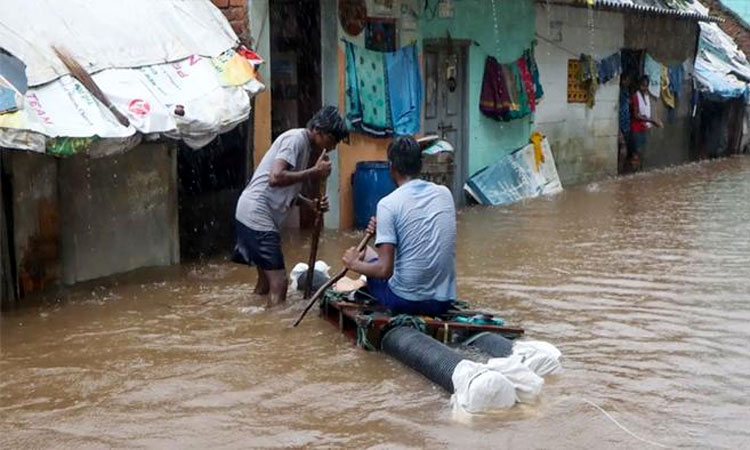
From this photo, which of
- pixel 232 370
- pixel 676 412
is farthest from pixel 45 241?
pixel 676 412

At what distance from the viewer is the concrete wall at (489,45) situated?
13.9 meters

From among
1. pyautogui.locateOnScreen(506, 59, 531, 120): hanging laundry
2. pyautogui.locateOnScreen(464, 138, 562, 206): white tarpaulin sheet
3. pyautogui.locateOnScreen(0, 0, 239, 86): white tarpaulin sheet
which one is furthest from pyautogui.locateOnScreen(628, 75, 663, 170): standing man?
pyautogui.locateOnScreen(0, 0, 239, 86): white tarpaulin sheet

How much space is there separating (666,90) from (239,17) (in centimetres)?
1245

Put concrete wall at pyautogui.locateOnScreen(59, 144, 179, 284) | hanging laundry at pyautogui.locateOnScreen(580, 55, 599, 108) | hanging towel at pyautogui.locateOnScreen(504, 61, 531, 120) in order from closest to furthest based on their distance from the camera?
concrete wall at pyautogui.locateOnScreen(59, 144, 179, 284) < hanging towel at pyautogui.locateOnScreen(504, 61, 531, 120) < hanging laundry at pyautogui.locateOnScreen(580, 55, 599, 108)

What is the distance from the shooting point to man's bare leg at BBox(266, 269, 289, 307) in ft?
24.3

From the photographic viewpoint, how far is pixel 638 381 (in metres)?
5.73

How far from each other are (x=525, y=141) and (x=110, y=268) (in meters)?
8.44

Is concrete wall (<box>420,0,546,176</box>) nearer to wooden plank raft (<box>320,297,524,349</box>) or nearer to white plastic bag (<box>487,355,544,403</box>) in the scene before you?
wooden plank raft (<box>320,297,524,349</box>)

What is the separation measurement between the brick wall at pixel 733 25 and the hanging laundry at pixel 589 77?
1020 centimetres

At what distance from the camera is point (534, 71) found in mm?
15484

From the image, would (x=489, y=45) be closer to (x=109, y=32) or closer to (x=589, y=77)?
(x=589, y=77)

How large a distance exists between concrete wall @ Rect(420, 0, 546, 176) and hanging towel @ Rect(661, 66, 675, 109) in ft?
18.8

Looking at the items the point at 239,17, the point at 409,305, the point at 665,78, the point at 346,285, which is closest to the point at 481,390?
the point at 409,305

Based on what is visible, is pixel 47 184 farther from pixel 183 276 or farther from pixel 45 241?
pixel 183 276
